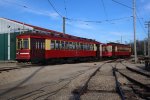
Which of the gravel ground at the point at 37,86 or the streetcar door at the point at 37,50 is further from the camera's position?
the streetcar door at the point at 37,50

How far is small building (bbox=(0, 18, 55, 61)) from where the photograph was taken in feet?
162

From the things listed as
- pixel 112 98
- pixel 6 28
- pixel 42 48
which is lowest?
pixel 112 98

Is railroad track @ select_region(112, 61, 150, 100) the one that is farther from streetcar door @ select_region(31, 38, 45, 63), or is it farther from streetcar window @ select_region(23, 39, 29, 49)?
streetcar window @ select_region(23, 39, 29, 49)

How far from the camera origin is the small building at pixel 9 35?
162ft

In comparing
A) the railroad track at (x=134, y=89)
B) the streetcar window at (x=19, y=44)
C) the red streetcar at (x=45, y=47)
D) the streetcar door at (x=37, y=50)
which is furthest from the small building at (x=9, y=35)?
the railroad track at (x=134, y=89)

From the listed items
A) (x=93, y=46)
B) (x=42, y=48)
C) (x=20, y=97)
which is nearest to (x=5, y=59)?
(x=93, y=46)

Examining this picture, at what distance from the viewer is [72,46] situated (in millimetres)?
36781

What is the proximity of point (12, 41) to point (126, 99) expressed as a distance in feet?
138

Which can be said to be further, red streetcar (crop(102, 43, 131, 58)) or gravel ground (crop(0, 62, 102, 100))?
red streetcar (crop(102, 43, 131, 58))

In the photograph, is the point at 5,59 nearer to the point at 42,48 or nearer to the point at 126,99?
the point at 42,48

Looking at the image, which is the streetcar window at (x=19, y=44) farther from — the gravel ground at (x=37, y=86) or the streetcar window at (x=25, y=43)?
the gravel ground at (x=37, y=86)

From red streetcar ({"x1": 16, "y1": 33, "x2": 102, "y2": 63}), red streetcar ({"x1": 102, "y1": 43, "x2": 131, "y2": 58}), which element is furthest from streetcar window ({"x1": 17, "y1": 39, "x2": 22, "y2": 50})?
red streetcar ({"x1": 102, "y1": 43, "x2": 131, "y2": 58})

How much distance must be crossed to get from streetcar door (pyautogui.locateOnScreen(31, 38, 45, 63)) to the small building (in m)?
19.8

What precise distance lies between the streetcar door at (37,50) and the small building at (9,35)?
19784mm
